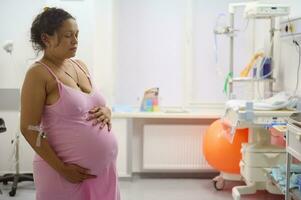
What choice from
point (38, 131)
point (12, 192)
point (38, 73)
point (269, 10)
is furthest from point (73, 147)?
point (12, 192)

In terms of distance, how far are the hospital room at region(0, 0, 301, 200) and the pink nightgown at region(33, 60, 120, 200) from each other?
152cm

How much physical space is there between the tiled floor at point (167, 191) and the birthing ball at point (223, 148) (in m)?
0.28

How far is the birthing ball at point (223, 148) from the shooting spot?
142 inches

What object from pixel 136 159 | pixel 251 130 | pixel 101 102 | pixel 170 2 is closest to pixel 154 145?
pixel 136 159

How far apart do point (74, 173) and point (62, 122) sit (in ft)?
0.62

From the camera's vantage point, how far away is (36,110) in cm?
143

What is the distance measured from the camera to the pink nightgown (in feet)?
4.77

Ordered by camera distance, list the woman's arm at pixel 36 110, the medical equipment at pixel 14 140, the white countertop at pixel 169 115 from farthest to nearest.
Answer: the white countertop at pixel 169 115
the medical equipment at pixel 14 140
the woman's arm at pixel 36 110

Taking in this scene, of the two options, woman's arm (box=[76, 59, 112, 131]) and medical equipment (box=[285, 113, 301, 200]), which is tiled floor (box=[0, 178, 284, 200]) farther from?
woman's arm (box=[76, 59, 112, 131])

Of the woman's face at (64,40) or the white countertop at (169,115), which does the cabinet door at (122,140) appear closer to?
the white countertop at (169,115)

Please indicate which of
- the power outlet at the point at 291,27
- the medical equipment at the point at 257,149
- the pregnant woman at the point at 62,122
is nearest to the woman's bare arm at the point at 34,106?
the pregnant woman at the point at 62,122

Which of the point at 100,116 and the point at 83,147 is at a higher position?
the point at 100,116

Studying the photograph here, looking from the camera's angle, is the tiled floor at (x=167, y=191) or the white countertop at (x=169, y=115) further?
the white countertop at (x=169, y=115)

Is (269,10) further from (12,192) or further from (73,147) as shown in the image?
(12,192)
